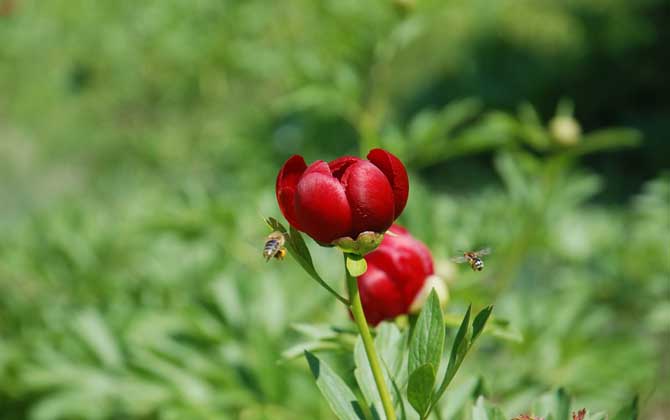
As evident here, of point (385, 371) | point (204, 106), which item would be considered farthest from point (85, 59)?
point (385, 371)

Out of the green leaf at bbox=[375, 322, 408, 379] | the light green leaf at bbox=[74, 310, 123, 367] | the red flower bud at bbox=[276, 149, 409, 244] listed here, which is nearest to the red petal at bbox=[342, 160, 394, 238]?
the red flower bud at bbox=[276, 149, 409, 244]

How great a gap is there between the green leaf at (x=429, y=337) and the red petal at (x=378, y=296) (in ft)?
0.59

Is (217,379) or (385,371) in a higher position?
(217,379)

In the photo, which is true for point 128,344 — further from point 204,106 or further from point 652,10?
point 652,10

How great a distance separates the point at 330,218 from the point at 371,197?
3cm

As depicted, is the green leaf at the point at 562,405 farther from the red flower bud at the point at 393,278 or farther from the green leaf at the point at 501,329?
the red flower bud at the point at 393,278

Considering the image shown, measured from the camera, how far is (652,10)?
455cm

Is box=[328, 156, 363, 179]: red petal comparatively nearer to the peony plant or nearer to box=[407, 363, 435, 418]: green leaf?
the peony plant

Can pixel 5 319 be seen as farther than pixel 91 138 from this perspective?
No

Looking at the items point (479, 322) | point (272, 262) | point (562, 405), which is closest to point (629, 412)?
point (562, 405)

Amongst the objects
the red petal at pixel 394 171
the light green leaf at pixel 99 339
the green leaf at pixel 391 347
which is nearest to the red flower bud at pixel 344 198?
the red petal at pixel 394 171

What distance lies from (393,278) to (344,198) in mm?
216

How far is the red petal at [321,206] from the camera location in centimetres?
47

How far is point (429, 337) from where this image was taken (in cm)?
48
